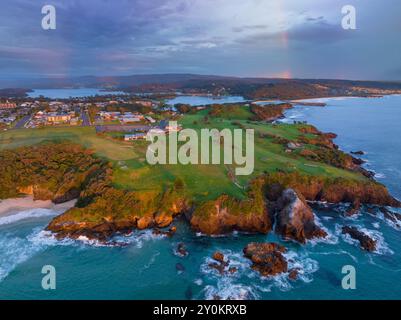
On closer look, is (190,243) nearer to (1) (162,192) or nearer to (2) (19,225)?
(1) (162,192)

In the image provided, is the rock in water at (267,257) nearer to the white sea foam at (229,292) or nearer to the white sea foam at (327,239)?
the white sea foam at (229,292)

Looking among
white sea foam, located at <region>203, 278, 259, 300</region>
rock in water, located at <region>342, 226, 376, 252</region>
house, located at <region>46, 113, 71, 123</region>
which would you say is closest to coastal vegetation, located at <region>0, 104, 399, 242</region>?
rock in water, located at <region>342, 226, 376, 252</region>

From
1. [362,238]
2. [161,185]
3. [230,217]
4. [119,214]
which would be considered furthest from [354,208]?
[119,214]

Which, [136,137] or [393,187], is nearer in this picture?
[393,187]

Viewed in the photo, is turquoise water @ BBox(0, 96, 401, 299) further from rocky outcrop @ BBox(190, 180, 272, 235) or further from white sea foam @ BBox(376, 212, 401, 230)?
rocky outcrop @ BBox(190, 180, 272, 235)
